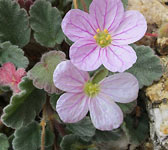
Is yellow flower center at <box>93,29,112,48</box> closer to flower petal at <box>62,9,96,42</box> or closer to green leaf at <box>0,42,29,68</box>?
flower petal at <box>62,9,96,42</box>

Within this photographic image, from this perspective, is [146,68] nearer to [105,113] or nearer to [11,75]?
[105,113]

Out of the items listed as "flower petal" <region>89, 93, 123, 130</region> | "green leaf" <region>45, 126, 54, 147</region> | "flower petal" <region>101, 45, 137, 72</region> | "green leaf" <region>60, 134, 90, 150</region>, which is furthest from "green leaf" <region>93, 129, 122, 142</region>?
"flower petal" <region>101, 45, 137, 72</region>

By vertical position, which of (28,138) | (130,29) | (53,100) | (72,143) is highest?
(130,29)

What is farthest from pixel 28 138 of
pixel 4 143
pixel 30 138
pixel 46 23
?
pixel 46 23

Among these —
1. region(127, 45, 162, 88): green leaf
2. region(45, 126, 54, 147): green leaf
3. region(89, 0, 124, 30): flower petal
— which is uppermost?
region(89, 0, 124, 30): flower petal

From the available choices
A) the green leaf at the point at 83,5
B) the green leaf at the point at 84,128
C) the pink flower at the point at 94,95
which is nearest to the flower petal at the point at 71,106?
the pink flower at the point at 94,95

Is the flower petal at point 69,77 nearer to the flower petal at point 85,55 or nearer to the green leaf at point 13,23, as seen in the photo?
the flower petal at point 85,55
